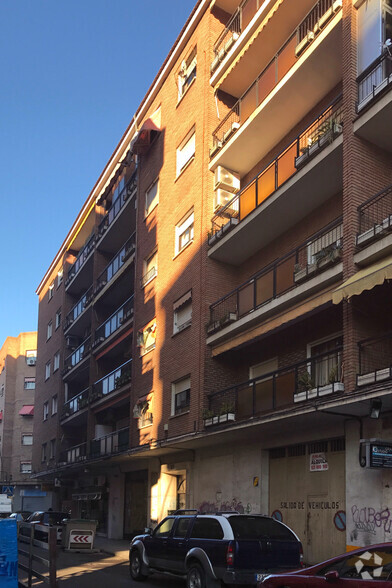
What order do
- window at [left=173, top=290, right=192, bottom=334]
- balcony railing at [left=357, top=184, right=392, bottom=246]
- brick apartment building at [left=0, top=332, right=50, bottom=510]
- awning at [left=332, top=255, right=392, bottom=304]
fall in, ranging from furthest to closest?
brick apartment building at [left=0, top=332, right=50, bottom=510] < window at [left=173, top=290, right=192, bottom=334] < balcony railing at [left=357, top=184, right=392, bottom=246] < awning at [left=332, top=255, right=392, bottom=304]

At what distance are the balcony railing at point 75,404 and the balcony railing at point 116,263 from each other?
18.0 feet

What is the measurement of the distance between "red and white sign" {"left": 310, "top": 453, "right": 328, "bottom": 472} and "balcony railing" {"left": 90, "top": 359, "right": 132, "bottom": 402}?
12157 mm

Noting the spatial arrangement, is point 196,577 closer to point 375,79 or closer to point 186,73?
Result: point 375,79

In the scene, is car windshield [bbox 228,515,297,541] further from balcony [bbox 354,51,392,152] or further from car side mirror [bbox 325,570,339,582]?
balcony [bbox 354,51,392,152]

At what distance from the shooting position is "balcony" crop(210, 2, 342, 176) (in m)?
17.0

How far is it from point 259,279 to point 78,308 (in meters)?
20.8

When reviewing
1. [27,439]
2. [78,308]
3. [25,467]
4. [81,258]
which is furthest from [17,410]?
[81,258]

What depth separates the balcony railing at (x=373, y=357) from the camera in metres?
13.3

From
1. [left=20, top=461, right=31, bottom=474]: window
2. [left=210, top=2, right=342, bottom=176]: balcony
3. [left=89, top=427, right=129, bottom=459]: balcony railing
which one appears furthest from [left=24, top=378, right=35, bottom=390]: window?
[left=210, top=2, right=342, bottom=176]: balcony

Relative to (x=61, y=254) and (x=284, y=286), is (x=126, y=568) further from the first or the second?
(x=61, y=254)

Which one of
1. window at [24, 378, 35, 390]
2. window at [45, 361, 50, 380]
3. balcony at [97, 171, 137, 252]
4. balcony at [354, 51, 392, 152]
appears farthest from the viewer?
window at [24, 378, 35, 390]

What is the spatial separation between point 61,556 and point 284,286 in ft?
35.7

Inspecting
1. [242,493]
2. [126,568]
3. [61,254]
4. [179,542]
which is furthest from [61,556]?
[61,254]

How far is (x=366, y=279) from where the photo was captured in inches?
504
